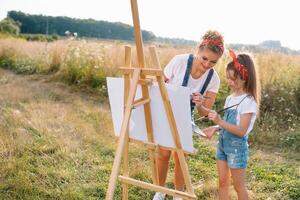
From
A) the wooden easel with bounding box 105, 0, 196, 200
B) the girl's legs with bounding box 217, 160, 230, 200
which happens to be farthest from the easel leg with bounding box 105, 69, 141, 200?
the girl's legs with bounding box 217, 160, 230, 200

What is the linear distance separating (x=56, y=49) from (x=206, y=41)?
322 inches

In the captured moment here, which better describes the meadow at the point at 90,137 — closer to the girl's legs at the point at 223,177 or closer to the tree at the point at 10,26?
the girl's legs at the point at 223,177

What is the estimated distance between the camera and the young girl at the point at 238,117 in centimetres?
277

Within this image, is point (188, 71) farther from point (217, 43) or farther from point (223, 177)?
point (223, 177)

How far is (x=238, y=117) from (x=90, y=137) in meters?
2.81

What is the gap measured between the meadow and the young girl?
0.96 meters

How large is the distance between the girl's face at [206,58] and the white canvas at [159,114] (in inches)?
16.8

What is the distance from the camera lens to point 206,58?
9.50 ft

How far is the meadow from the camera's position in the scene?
13.0 ft

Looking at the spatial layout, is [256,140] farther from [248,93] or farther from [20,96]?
[20,96]

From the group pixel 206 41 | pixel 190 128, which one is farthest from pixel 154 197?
pixel 206 41

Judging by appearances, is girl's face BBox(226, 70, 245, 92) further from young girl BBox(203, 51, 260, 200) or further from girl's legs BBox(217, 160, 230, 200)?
girl's legs BBox(217, 160, 230, 200)

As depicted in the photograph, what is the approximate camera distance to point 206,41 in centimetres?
289

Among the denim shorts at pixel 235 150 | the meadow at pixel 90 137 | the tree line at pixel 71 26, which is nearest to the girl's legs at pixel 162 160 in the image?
the meadow at pixel 90 137
